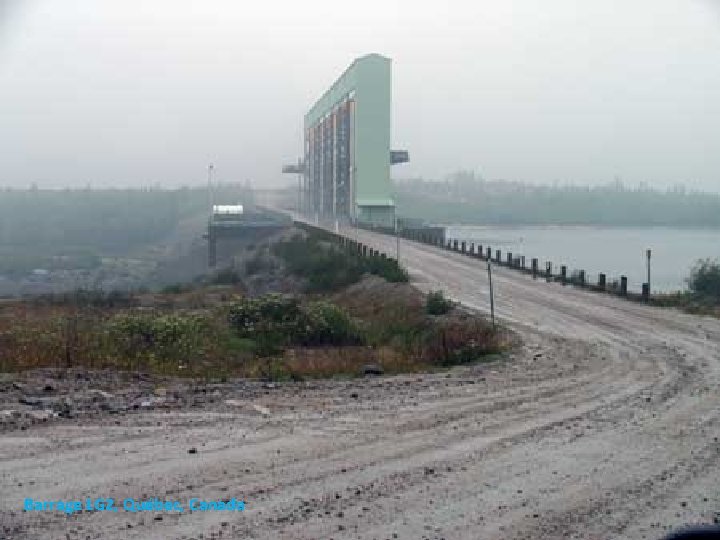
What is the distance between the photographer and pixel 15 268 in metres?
69.6

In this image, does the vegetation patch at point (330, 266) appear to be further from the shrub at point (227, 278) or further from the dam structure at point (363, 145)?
the dam structure at point (363, 145)

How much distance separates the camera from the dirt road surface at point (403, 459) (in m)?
6.51

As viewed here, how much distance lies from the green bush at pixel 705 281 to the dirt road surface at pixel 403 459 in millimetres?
15098

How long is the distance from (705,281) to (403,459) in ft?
74.9

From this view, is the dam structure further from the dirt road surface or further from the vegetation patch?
the dirt road surface

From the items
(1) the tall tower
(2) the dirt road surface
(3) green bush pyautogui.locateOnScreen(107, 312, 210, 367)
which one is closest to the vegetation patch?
(3) green bush pyautogui.locateOnScreen(107, 312, 210, 367)

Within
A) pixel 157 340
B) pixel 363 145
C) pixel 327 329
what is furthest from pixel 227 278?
pixel 157 340

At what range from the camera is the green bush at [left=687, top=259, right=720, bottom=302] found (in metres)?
27.4

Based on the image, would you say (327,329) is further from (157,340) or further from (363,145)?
(363,145)

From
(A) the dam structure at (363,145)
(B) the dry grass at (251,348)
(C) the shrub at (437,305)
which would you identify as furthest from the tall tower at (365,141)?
(C) the shrub at (437,305)

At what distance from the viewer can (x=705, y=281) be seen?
2834 cm


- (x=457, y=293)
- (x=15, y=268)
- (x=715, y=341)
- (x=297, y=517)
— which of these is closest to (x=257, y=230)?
(x=15, y=268)

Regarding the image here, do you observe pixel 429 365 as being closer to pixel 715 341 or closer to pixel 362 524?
pixel 715 341

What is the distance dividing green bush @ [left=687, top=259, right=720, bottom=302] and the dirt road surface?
49.5ft
